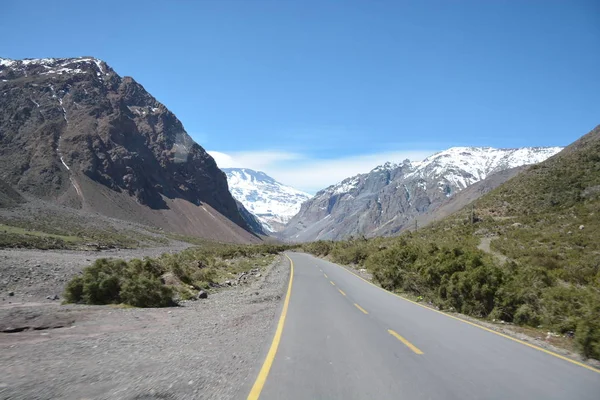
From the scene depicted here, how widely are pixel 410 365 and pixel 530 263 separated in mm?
20224

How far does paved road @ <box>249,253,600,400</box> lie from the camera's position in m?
5.55

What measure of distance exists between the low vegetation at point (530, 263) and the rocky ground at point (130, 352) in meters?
7.38

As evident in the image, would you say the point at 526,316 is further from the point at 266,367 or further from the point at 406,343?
the point at 266,367

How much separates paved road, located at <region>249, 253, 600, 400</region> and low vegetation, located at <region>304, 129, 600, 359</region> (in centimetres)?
198

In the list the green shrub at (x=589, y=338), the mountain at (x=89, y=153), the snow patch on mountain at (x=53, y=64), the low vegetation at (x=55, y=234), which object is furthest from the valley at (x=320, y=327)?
the snow patch on mountain at (x=53, y=64)

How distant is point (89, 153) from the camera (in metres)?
132

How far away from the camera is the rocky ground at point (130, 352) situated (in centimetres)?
533

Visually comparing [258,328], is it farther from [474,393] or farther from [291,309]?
[474,393]

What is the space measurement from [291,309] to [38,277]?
51.5 ft

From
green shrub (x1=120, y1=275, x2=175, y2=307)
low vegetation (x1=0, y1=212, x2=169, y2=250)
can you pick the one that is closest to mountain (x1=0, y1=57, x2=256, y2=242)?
low vegetation (x1=0, y1=212, x2=169, y2=250)

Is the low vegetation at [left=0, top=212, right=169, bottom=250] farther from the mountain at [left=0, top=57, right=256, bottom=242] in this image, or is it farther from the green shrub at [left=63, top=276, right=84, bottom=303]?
the mountain at [left=0, top=57, right=256, bottom=242]

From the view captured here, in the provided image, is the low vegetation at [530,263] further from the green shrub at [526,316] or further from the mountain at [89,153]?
the mountain at [89,153]

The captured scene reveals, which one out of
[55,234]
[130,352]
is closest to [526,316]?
[130,352]

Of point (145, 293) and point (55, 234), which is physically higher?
point (145, 293)
